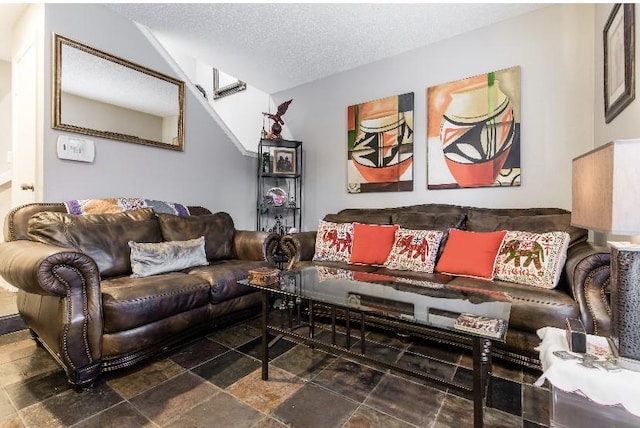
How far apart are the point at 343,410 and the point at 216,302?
1085mm

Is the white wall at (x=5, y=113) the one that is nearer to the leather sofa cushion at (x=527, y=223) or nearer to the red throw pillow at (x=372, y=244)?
the red throw pillow at (x=372, y=244)

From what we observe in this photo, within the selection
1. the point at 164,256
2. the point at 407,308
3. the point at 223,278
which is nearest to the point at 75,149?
the point at 164,256

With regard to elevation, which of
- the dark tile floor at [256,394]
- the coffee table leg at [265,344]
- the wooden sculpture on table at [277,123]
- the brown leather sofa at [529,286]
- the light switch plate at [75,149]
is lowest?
the dark tile floor at [256,394]

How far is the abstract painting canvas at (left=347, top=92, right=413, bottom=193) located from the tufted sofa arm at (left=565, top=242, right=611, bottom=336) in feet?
5.29

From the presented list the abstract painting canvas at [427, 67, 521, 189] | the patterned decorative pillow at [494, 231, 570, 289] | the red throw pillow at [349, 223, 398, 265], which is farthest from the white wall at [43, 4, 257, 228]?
the patterned decorative pillow at [494, 231, 570, 289]

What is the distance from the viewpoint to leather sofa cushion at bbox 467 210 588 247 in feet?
6.35

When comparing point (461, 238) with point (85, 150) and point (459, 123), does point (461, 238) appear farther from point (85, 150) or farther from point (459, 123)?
point (85, 150)

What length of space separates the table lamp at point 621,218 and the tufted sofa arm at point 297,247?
195 centimetres

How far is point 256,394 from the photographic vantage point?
144 centimetres

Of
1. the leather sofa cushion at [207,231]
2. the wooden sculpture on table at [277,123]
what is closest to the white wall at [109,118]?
the leather sofa cushion at [207,231]

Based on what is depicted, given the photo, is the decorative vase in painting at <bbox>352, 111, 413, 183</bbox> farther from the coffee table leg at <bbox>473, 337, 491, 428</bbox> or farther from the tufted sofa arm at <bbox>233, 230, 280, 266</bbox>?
the coffee table leg at <bbox>473, 337, 491, 428</bbox>

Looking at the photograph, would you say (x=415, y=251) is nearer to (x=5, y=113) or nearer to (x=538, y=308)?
(x=538, y=308)

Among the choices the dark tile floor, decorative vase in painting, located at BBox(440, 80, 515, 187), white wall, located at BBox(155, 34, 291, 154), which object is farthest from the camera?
white wall, located at BBox(155, 34, 291, 154)

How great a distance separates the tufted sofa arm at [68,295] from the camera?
1.38 meters
